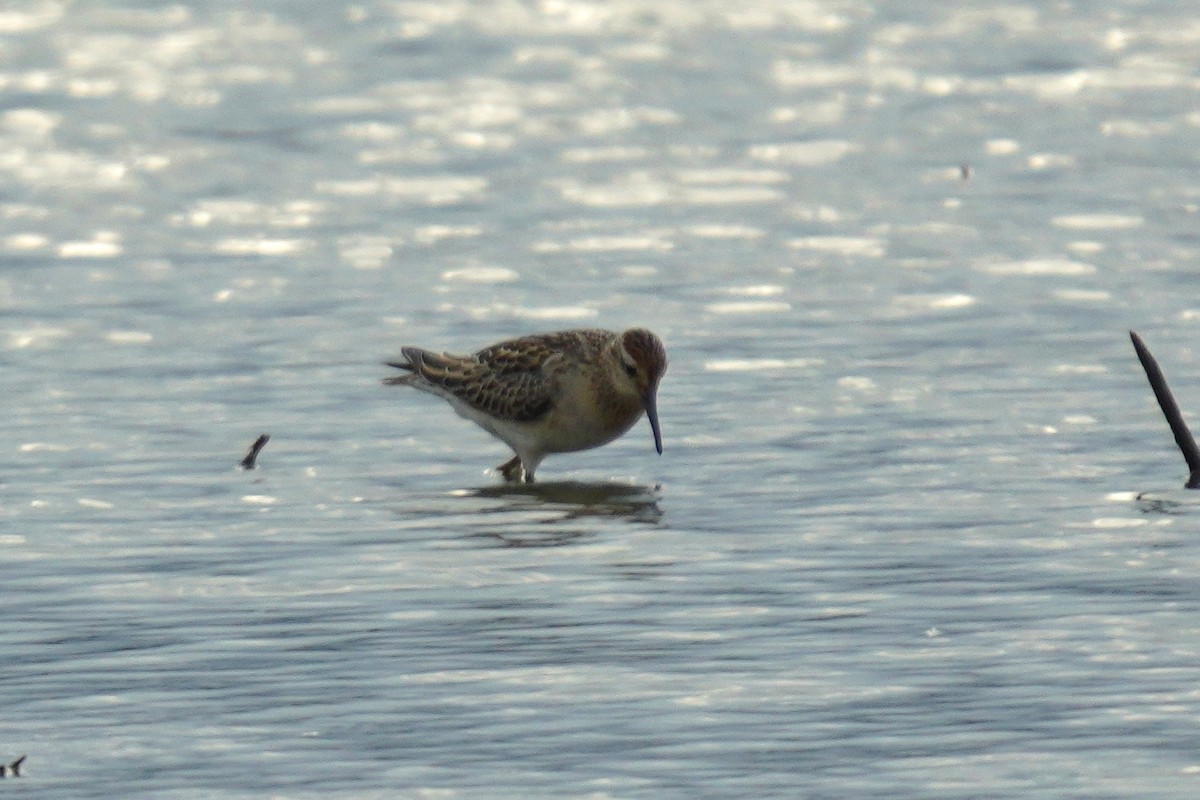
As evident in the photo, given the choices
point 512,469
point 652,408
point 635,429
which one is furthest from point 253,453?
point 635,429

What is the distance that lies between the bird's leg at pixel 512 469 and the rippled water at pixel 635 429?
0.23 meters

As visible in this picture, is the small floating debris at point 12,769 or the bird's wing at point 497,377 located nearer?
the small floating debris at point 12,769

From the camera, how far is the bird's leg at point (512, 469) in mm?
14320

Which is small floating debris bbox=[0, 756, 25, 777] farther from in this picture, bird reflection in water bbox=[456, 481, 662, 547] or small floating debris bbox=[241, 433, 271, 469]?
small floating debris bbox=[241, 433, 271, 469]

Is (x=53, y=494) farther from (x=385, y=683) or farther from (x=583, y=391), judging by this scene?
(x=385, y=683)

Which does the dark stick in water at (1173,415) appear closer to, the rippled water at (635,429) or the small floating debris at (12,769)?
the rippled water at (635,429)

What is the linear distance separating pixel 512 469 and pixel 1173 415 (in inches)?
147

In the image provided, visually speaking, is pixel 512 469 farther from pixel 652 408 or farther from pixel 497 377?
pixel 652 408

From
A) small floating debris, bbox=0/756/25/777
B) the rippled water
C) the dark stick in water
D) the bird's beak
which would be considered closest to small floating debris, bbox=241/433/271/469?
the rippled water

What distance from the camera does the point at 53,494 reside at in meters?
13.2

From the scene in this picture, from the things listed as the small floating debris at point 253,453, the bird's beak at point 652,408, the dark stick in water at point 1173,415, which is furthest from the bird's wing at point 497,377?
the dark stick in water at point 1173,415

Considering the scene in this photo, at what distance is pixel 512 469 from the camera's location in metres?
14.4

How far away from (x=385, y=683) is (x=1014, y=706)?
2.26 m

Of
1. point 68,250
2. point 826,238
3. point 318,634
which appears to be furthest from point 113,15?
point 318,634
